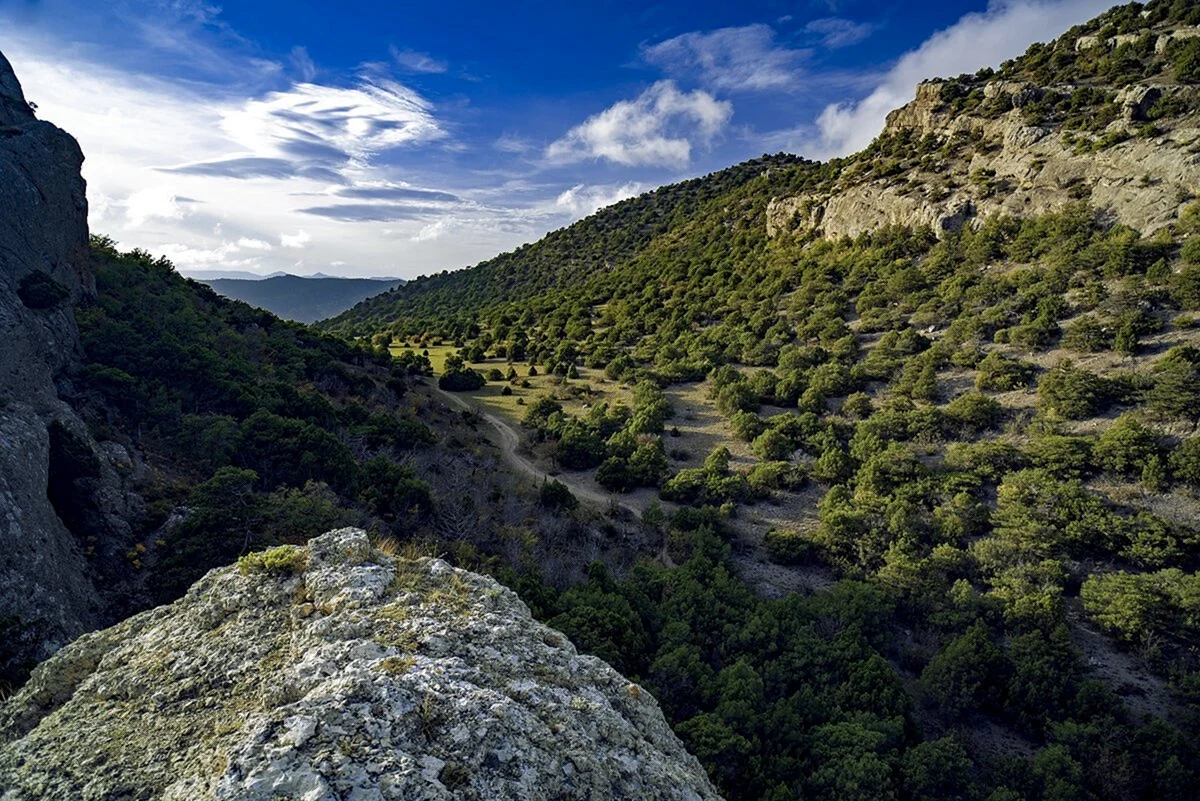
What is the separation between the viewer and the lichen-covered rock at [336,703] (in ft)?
11.9

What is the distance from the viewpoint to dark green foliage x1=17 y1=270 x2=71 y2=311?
1422 centimetres

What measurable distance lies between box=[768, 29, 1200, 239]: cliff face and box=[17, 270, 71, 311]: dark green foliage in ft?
141

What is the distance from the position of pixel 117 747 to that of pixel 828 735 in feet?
35.1

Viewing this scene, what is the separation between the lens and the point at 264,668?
16.0ft

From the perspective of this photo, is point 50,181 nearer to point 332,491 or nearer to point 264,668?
point 332,491

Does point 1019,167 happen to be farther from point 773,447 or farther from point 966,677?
point 966,677

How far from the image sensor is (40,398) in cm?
1166

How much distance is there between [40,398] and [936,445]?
91.2 ft

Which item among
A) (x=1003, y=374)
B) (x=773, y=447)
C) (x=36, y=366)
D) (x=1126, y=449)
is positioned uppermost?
(x=36, y=366)

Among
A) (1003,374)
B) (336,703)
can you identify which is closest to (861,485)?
(1003,374)

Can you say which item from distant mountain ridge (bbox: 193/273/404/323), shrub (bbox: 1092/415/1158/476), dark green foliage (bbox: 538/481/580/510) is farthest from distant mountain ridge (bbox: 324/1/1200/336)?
distant mountain ridge (bbox: 193/273/404/323)

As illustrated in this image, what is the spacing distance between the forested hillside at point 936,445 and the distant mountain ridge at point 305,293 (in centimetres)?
12540

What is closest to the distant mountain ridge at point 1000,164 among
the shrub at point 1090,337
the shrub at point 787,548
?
the shrub at point 1090,337

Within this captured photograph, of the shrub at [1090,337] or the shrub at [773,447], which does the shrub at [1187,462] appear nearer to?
the shrub at [1090,337]
